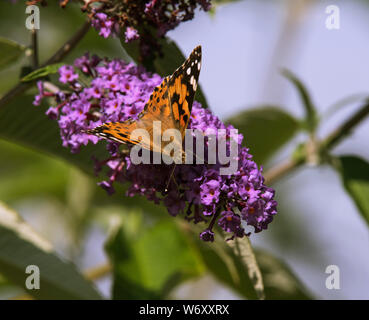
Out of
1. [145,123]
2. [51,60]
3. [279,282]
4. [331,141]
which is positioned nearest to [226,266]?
[279,282]

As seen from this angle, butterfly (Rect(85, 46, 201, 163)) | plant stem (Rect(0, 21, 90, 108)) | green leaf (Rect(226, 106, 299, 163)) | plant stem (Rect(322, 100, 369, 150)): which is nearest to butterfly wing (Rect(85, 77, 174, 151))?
butterfly (Rect(85, 46, 201, 163))

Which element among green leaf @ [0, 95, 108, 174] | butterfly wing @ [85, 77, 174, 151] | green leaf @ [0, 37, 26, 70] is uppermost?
green leaf @ [0, 37, 26, 70]

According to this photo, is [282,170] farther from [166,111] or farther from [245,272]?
[166,111]

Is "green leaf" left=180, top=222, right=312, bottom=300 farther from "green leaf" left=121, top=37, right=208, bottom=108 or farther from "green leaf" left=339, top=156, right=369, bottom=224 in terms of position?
"green leaf" left=121, top=37, right=208, bottom=108

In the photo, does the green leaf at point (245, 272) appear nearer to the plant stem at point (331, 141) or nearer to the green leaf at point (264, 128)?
the plant stem at point (331, 141)

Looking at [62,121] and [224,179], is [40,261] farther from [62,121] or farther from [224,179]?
[224,179]

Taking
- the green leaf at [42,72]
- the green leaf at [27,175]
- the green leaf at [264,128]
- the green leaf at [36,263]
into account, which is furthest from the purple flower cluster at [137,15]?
the green leaf at [27,175]
